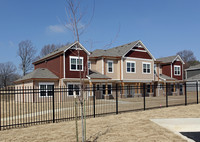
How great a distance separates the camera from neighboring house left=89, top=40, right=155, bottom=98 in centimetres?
2864

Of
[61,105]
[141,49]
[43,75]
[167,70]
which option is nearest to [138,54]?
[141,49]

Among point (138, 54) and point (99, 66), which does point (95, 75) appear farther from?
point (138, 54)

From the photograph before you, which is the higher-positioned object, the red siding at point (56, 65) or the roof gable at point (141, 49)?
the roof gable at point (141, 49)

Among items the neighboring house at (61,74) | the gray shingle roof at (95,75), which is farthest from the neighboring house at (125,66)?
the neighboring house at (61,74)

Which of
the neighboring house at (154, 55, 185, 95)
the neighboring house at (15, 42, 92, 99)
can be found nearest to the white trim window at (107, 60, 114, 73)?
the neighboring house at (15, 42, 92, 99)

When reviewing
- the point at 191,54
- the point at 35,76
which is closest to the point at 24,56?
the point at 35,76

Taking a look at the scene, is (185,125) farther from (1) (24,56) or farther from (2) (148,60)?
(1) (24,56)

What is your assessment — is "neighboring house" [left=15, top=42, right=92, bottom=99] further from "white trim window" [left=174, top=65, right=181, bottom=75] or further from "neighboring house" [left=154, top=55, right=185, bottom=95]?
"white trim window" [left=174, top=65, right=181, bottom=75]

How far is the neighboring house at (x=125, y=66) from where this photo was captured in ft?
94.0

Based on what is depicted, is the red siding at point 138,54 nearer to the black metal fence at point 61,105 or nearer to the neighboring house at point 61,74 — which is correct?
the black metal fence at point 61,105

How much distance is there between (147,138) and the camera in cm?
694

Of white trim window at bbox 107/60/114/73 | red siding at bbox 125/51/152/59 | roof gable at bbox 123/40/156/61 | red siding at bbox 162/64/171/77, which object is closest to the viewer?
white trim window at bbox 107/60/114/73

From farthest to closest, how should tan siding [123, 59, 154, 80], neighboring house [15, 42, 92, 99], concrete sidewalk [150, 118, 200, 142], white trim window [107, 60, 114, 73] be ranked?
tan siding [123, 59, 154, 80] < white trim window [107, 60, 114, 73] < neighboring house [15, 42, 92, 99] < concrete sidewalk [150, 118, 200, 142]

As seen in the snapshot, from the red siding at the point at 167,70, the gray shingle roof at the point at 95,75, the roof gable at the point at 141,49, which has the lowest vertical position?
the gray shingle roof at the point at 95,75
